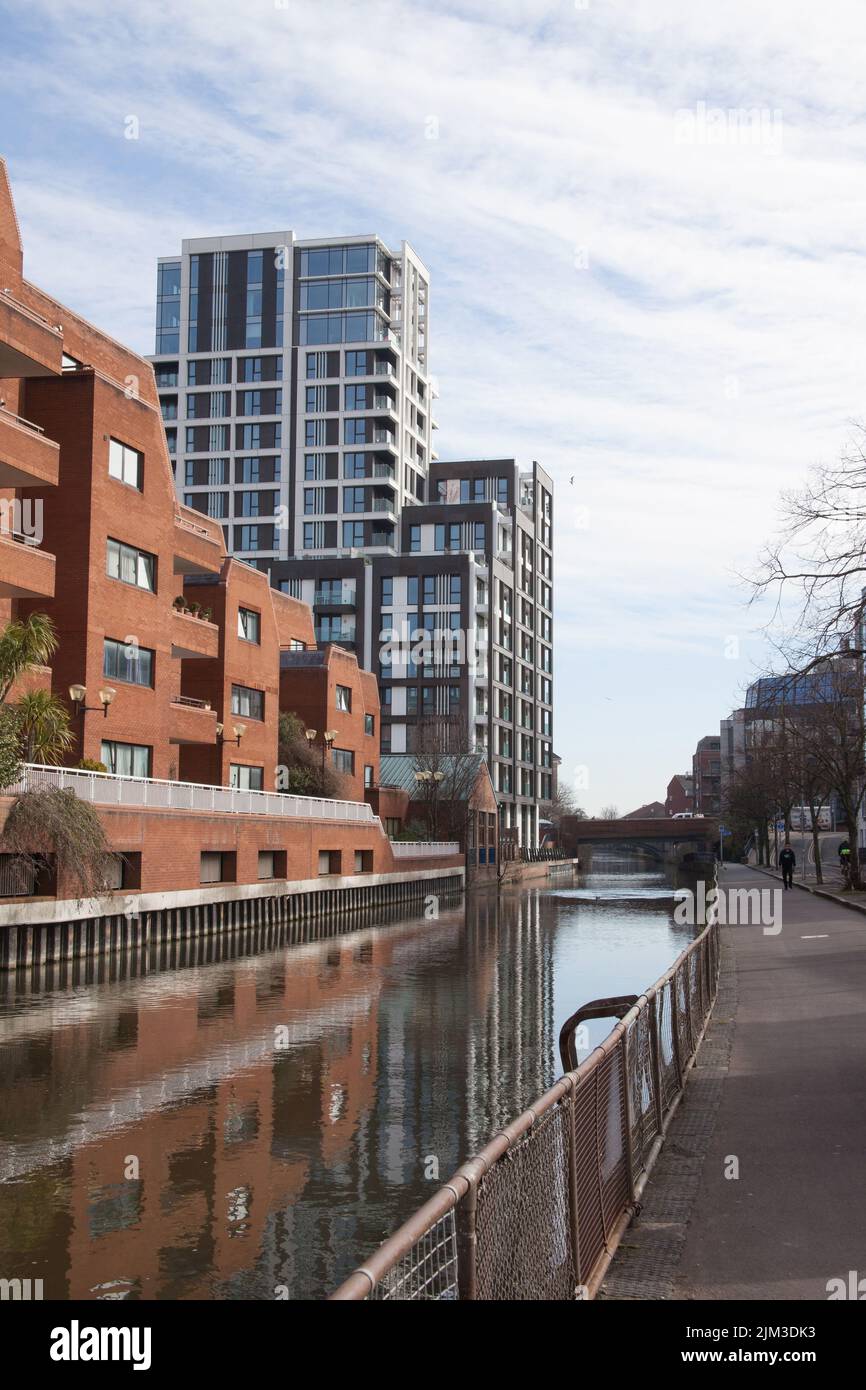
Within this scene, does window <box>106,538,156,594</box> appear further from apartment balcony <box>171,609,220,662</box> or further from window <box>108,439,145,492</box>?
apartment balcony <box>171,609,220,662</box>

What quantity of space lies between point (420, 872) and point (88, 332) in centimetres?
3161

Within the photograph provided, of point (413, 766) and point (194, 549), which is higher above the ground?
point (194, 549)

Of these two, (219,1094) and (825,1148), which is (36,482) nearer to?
(219,1094)

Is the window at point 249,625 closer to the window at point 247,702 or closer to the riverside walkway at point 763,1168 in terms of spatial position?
the window at point 247,702

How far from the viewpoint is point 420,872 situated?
61469 millimetres

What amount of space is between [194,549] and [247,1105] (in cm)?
2958

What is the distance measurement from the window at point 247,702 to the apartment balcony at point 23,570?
16742 mm

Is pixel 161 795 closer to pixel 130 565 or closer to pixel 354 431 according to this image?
pixel 130 565

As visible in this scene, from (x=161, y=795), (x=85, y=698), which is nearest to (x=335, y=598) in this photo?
(x=85, y=698)

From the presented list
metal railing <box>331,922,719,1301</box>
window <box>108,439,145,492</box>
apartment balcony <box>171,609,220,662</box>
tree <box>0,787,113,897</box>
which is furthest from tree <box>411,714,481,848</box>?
metal railing <box>331,922,719,1301</box>

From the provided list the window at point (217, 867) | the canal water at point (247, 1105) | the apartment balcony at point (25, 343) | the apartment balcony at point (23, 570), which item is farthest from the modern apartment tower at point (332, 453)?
the canal water at point (247, 1105)

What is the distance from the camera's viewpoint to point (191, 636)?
41.5 metres

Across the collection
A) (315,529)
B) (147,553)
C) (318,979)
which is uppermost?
(315,529)
